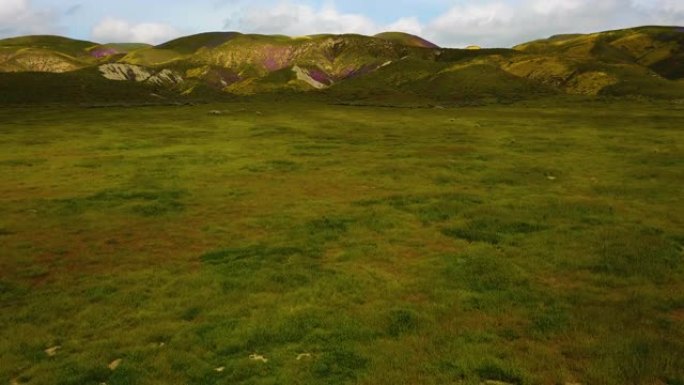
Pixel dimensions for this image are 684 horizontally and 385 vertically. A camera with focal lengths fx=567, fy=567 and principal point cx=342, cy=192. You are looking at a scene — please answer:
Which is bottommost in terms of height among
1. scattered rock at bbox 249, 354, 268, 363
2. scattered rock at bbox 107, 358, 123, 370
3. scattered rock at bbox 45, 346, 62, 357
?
scattered rock at bbox 45, 346, 62, 357

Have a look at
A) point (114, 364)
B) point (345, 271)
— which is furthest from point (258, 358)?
point (345, 271)

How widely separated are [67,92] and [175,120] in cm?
7616

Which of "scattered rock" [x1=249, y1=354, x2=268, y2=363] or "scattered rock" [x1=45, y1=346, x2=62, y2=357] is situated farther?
"scattered rock" [x1=45, y1=346, x2=62, y2=357]

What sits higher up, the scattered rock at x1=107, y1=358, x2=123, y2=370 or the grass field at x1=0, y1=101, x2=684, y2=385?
the grass field at x1=0, y1=101, x2=684, y2=385

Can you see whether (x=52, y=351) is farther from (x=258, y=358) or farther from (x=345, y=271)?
(x=345, y=271)

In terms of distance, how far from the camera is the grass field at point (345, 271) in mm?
15594

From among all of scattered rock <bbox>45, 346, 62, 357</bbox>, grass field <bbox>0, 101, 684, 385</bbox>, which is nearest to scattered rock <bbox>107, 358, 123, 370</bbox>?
grass field <bbox>0, 101, 684, 385</bbox>

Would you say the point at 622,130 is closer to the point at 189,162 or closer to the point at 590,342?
the point at 189,162

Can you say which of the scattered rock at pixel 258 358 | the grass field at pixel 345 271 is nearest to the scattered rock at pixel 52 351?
the grass field at pixel 345 271

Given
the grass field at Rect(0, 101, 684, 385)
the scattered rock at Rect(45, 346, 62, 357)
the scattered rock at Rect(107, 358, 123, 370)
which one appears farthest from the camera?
the scattered rock at Rect(45, 346, 62, 357)

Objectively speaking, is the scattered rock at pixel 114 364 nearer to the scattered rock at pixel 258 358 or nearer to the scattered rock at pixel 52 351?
the scattered rock at pixel 52 351

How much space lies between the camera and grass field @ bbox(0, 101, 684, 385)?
15.6 m

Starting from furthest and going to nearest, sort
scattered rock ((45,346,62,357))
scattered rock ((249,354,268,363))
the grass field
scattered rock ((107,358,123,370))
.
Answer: scattered rock ((45,346,62,357)) → scattered rock ((249,354,268,363)) → scattered rock ((107,358,123,370)) → the grass field

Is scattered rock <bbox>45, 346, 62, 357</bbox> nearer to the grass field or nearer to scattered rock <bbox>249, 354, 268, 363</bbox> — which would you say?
the grass field
